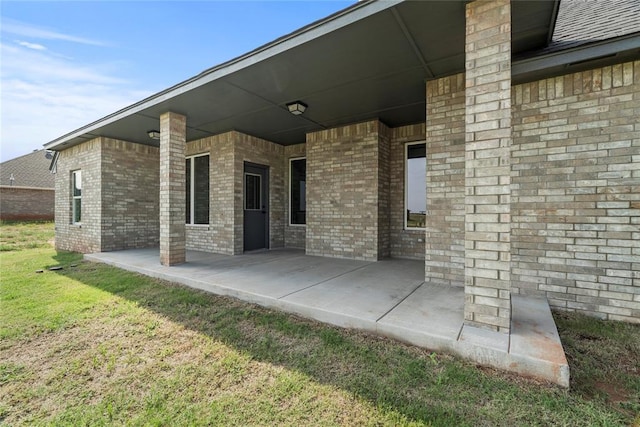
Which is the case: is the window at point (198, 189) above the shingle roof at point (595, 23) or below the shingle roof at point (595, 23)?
below

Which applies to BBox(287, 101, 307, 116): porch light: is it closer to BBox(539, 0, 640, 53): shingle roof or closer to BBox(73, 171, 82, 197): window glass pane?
BBox(539, 0, 640, 53): shingle roof

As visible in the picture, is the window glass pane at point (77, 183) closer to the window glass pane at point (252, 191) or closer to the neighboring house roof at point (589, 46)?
the window glass pane at point (252, 191)

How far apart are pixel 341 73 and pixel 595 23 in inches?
126

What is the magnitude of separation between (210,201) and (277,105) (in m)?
3.38

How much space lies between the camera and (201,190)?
7344 mm

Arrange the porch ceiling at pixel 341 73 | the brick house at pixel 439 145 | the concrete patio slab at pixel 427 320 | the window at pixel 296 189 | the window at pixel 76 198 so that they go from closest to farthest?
1. the concrete patio slab at pixel 427 320
2. the brick house at pixel 439 145
3. the porch ceiling at pixel 341 73
4. the window at pixel 296 189
5. the window at pixel 76 198

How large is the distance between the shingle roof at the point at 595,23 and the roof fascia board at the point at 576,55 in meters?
0.06

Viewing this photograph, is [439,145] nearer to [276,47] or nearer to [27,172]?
[276,47]

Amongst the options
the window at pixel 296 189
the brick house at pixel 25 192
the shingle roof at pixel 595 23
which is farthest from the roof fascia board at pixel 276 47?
the brick house at pixel 25 192

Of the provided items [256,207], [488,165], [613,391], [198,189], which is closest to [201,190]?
[198,189]

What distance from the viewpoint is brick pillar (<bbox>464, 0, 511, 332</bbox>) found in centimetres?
234

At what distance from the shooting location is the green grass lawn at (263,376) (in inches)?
67.9

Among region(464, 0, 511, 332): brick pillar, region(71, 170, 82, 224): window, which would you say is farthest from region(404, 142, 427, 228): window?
region(71, 170, 82, 224): window

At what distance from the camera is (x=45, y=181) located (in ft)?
63.4
